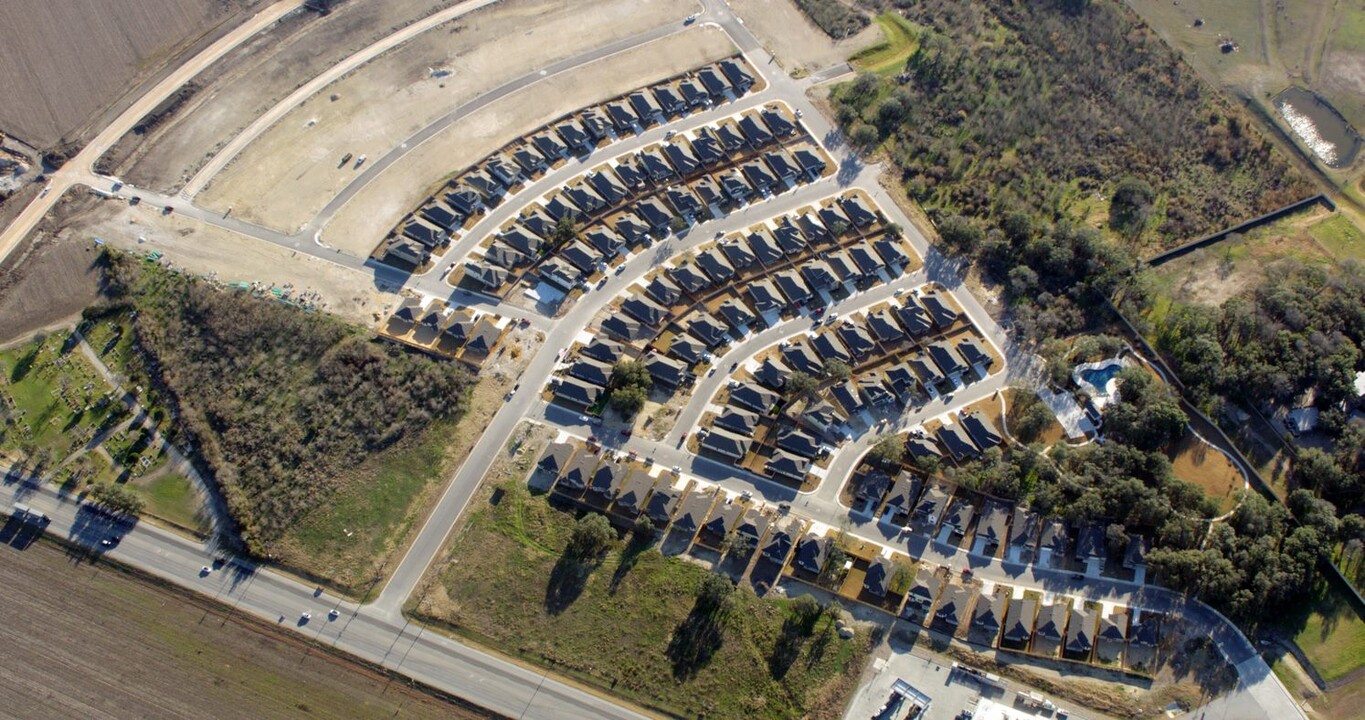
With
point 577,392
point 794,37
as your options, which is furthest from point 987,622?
point 794,37

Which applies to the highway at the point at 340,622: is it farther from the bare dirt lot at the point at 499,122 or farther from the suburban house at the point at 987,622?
the bare dirt lot at the point at 499,122

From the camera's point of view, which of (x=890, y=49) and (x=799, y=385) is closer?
(x=799, y=385)

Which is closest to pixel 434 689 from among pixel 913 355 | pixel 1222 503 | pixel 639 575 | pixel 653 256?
pixel 639 575

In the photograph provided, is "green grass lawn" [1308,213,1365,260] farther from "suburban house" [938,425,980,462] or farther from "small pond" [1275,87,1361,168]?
"suburban house" [938,425,980,462]

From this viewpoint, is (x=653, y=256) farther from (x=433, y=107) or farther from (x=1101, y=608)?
(x=1101, y=608)

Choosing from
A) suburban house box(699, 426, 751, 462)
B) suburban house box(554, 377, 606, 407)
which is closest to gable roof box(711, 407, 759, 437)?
suburban house box(699, 426, 751, 462)

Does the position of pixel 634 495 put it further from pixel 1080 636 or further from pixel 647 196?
pixel 1080 636
